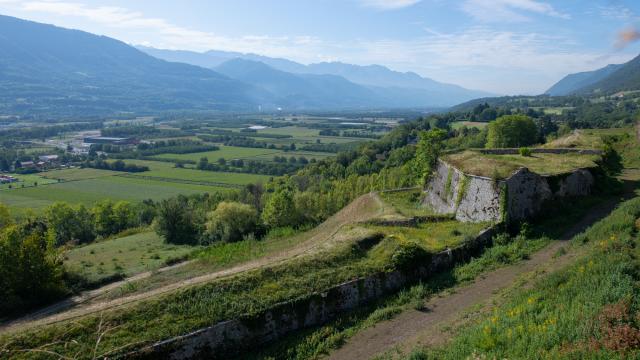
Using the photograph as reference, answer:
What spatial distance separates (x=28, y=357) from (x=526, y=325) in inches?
Answer: 642

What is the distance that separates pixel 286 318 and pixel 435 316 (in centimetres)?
615

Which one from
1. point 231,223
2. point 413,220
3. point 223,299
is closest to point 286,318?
point 223,299

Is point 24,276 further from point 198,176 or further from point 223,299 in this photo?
point 198,176

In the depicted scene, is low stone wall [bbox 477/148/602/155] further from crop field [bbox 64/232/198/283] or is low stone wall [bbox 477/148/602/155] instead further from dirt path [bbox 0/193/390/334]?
crop field [bbox 64/232/198/283]

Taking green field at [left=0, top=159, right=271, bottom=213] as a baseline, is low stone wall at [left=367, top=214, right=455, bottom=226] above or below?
above

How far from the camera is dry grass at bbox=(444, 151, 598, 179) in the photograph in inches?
1076

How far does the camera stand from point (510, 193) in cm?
2555

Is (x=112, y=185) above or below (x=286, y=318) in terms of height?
below

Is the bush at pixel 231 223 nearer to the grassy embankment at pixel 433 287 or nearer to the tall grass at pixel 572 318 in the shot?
the grassy embankment at pixel 433 287

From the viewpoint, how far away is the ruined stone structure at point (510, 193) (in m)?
25.6

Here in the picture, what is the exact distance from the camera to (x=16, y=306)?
86.9ft

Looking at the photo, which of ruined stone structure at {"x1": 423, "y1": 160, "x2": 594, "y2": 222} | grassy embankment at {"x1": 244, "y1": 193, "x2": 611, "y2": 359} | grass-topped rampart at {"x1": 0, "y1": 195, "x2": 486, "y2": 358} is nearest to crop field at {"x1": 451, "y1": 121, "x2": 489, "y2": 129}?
ruined stone structure at {"x1": 423, "y1": 160, "x2": 594, "y2": 222}

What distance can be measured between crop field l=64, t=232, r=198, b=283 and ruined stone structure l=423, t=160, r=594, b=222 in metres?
25.1

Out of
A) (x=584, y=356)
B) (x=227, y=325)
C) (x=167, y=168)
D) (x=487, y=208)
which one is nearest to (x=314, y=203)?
(x=487, y=208)
